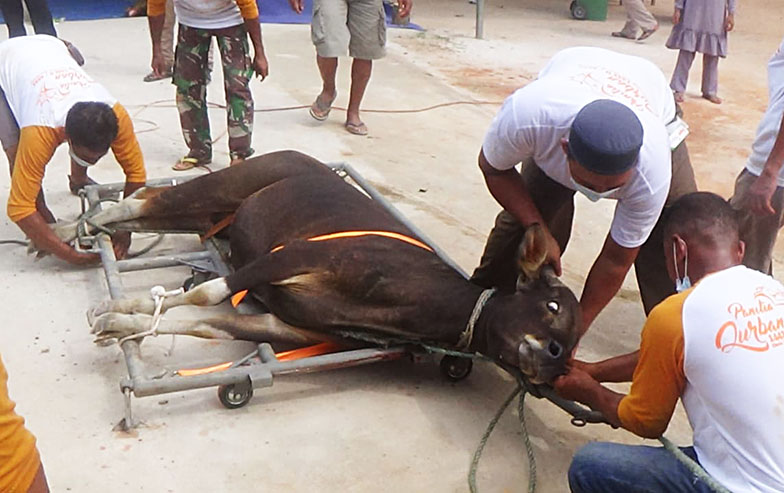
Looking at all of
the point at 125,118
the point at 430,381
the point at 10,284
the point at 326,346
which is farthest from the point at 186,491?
the point at 125,118

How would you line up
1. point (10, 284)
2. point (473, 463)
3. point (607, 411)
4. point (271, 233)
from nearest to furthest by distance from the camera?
point (607, 411) → point (473, 463) → point (271, 233) → point (10, 284)

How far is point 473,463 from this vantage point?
285cm

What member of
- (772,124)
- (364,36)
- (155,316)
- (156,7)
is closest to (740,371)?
(772,124)

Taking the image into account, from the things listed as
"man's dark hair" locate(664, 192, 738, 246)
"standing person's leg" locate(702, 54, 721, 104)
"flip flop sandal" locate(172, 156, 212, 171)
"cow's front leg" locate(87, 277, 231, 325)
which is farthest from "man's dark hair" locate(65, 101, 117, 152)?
"standing person's leg" locate(702, 54, 721, 104)

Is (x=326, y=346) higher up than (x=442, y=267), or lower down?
lower down

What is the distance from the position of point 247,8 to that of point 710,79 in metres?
4.44

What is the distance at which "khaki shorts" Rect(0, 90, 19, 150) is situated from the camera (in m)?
4.02

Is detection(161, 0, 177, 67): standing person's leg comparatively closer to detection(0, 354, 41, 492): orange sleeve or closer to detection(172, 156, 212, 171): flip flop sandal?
detection(172, 156, 212, 171): flip flop sandal

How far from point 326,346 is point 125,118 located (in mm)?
1440

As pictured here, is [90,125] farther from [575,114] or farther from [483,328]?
[575,114]

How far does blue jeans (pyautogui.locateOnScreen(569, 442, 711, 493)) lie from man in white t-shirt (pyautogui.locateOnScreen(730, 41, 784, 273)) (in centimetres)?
137

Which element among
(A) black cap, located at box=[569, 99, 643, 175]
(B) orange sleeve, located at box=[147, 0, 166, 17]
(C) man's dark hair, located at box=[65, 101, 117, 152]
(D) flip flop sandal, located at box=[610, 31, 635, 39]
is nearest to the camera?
(A) black cap, located at box=[569, 99, 643, 175]

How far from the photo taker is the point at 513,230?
339 centimetres

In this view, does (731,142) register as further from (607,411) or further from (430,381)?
(607,411)
